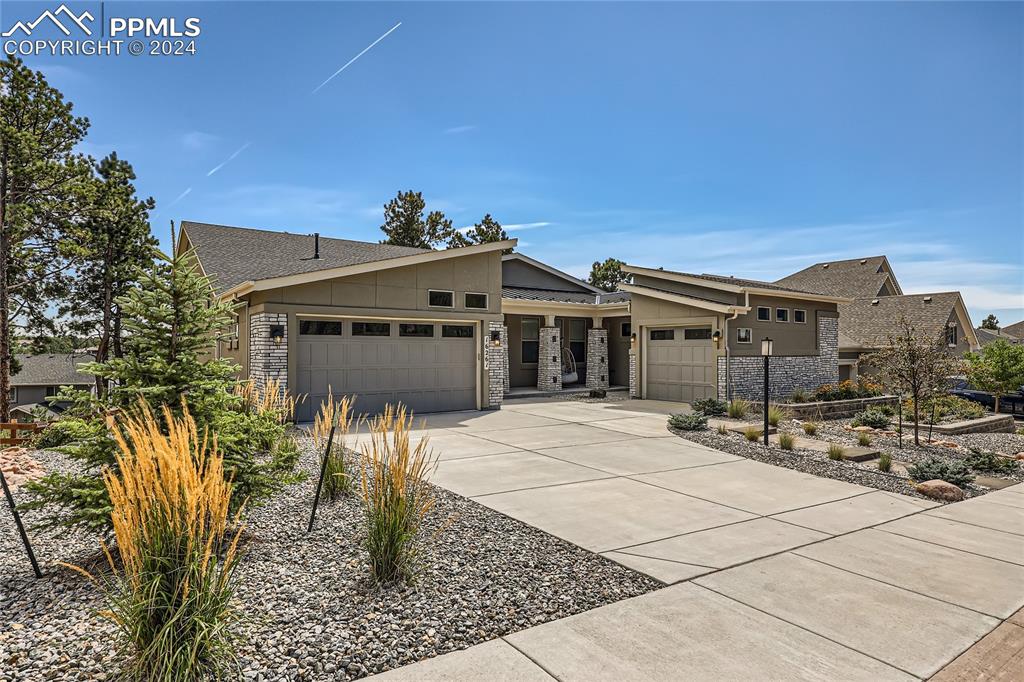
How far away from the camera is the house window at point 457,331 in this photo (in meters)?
14.9

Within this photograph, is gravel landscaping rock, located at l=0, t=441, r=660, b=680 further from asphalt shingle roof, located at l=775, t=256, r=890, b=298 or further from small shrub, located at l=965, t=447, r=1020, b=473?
asphalt shingle roof, located at l=775, t=256, r=890, b=298

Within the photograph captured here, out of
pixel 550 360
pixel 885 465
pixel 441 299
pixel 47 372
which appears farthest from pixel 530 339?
pixel 47 372

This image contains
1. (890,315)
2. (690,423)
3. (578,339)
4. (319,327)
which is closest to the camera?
(690,423)

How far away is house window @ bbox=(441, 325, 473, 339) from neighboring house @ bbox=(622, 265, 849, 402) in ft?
21.4

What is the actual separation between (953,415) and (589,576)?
52.4 feet

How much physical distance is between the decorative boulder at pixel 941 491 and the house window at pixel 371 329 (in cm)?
1061

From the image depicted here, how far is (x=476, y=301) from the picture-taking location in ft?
49.9

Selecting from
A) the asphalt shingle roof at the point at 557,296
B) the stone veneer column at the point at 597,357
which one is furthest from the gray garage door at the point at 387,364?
the stone veneer column at the point at 597,357

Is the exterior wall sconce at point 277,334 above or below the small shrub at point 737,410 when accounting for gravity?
above

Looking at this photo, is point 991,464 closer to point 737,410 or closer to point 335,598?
point 737,410

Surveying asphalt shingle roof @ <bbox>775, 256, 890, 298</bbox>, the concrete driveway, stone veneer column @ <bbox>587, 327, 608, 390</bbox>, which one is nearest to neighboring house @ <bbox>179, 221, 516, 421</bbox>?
the concrete driveway

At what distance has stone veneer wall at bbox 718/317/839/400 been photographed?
56.4ft

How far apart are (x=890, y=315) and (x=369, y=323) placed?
23058 millimetres

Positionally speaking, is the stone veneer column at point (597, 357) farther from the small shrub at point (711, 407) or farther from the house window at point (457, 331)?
the house window at point (457, 331)
